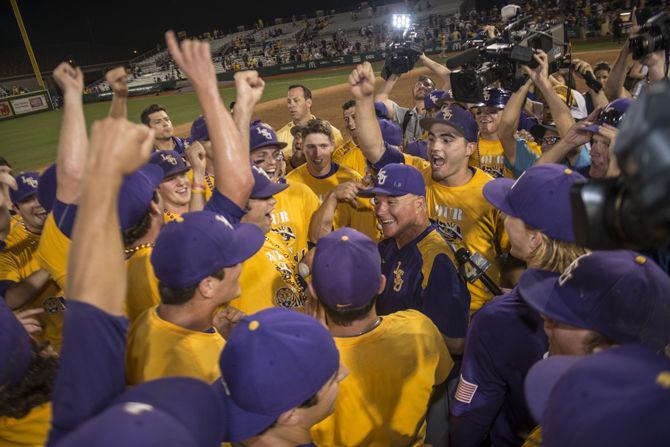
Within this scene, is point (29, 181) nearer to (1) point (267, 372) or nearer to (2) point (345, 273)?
(2) point (345, 273)

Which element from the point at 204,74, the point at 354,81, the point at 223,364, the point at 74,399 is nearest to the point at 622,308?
the point at 223,364

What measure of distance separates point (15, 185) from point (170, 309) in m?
2.92

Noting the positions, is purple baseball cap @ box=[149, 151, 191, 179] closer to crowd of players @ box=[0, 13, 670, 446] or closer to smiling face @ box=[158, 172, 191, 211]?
smiling face @ box=[158, 172, 191, 211]

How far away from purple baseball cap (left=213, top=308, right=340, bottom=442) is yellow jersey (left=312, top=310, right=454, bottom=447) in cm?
49

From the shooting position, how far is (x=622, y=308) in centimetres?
166

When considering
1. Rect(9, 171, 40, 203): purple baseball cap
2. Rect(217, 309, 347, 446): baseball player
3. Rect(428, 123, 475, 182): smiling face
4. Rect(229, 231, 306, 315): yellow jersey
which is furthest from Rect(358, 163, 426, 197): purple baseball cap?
Rect(9, 171, 40, 203): purple baseball cap

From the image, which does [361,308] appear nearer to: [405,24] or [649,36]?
[649,36]

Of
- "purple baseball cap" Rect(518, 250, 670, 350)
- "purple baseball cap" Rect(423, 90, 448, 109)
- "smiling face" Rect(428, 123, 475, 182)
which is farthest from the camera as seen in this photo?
"purple baseball cap" Rect(423, 90, 448, 109)

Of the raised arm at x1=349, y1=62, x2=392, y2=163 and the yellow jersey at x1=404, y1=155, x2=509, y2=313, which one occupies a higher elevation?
the raised arm at x1=349, y1=62, x2=392, y2=163

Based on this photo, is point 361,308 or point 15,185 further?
point 15,185

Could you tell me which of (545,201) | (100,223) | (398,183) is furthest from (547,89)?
(100,223)

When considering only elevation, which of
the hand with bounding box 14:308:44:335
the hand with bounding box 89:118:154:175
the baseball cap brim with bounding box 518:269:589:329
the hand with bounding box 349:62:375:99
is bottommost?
the hand with bounding box 14:308:44:335

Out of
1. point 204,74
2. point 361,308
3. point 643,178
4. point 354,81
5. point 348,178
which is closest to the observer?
point 643,178

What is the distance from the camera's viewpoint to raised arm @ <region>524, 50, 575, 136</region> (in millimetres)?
3963
